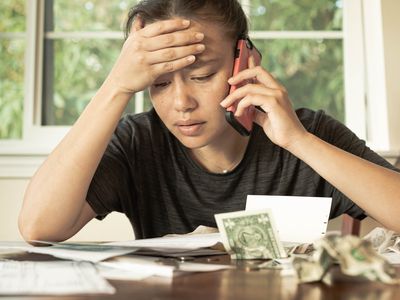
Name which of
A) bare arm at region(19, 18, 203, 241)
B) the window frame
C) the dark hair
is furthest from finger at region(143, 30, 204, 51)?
the window frame

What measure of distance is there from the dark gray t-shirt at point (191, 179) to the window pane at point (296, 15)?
1.17 m

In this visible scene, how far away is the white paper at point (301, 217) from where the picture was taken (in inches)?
50.8

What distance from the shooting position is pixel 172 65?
135 cm

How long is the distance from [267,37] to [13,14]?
1.09 metres

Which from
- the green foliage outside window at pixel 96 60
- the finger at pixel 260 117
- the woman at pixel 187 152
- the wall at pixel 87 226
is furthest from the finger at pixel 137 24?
the green foliage outside window at pixel 96 60

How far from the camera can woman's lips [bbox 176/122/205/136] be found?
4.68 ft

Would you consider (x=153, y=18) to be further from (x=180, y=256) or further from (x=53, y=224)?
(x=180, y=256)

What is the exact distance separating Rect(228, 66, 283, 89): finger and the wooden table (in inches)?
23.9

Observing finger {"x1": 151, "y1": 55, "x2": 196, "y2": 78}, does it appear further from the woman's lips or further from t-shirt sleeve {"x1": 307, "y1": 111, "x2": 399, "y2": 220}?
t-shirt sleeve {"x1": 307, "y1": 111, "x2": 399, "y2": 220}

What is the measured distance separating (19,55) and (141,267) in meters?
2.03

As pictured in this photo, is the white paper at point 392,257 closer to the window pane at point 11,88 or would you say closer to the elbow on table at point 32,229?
the elbow on table at point 32,229

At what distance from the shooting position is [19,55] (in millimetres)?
2738

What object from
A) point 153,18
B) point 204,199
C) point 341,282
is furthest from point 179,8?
point 341,282

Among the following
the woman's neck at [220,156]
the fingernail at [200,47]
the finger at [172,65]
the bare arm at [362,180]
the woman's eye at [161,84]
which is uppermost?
the fingernail at [200,47]
